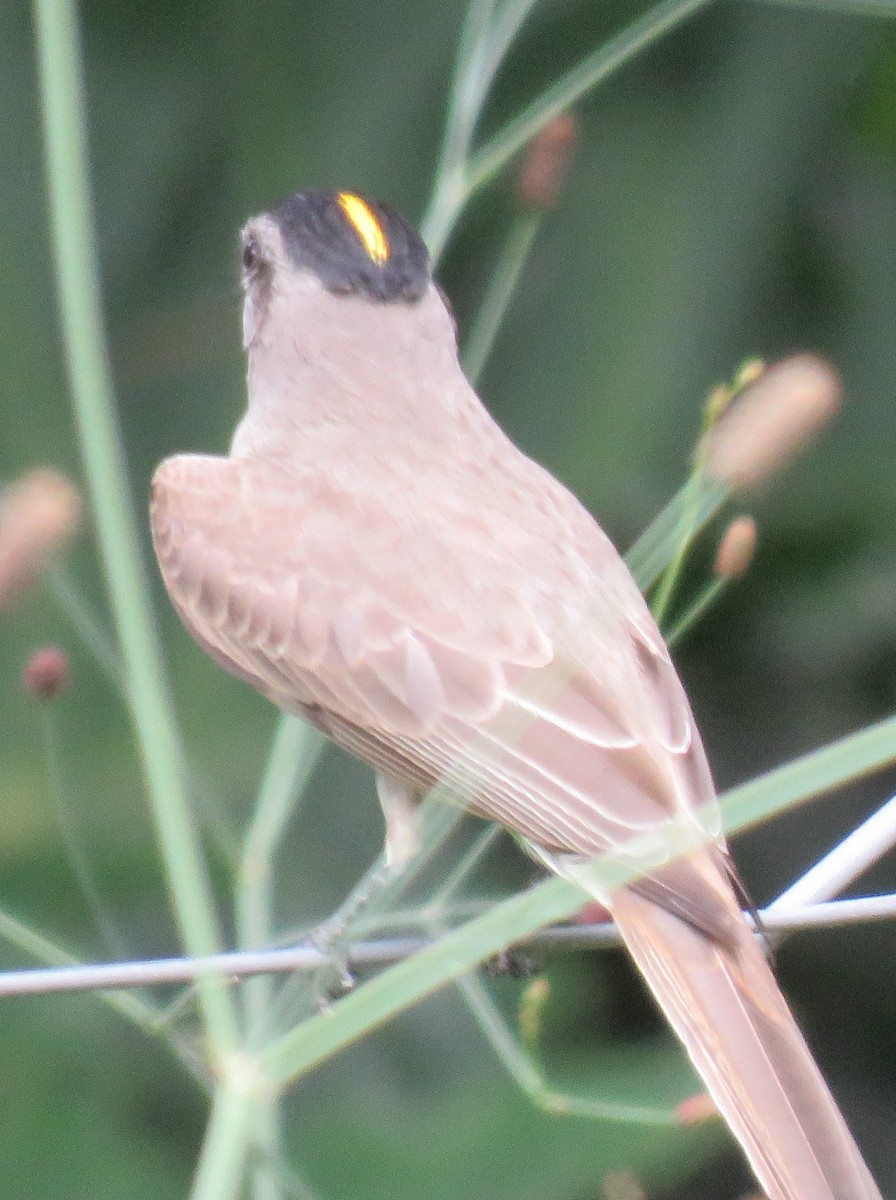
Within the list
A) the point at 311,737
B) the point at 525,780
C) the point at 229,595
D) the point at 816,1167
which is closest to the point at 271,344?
the point at 229,595

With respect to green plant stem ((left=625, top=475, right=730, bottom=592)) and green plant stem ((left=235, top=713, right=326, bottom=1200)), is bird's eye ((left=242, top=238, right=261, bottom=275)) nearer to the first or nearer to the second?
green plant stem ((left=235, top=713, right=326, bottom=1200))

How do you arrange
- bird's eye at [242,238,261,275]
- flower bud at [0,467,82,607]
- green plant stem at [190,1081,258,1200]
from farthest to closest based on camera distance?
bird's eye at [242,238,261,275]
green plant stem at [190,1081,258,1200]
flower bud at [0,467,82,607]

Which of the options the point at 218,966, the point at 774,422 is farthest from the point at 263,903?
the point at 774,422

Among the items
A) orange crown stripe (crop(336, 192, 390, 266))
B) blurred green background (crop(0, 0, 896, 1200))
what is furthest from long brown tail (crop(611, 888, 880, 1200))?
blurred green background (crop(0, 0, 896, 1200))

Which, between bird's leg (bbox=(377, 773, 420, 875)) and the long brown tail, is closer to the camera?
the long brown tail

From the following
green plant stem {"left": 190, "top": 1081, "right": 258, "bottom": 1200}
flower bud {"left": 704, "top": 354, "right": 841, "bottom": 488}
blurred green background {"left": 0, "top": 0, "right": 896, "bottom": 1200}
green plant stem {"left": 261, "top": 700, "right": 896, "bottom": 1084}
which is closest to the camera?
green plant stem {"left": 261, "top": 700, "right": 896, "bottom": 1084}

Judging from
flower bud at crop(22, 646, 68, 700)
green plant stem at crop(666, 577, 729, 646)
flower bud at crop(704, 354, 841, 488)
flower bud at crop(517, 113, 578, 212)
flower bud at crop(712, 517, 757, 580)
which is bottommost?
flower bud at crop(22, 646, 68, 700)

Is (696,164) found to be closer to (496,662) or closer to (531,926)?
(496,662)

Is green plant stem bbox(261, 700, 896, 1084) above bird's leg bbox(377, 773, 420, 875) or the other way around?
above
